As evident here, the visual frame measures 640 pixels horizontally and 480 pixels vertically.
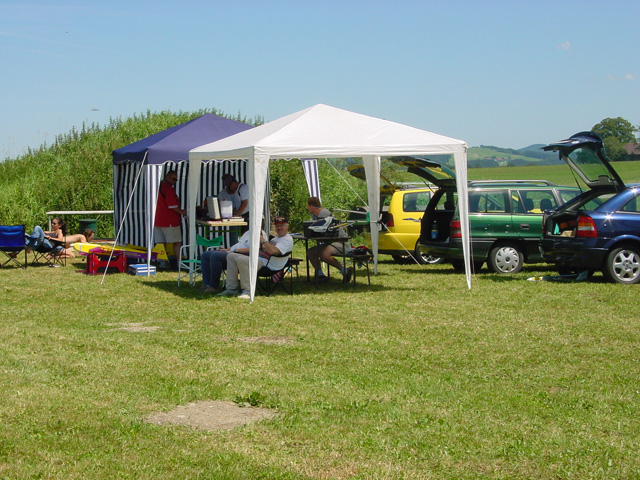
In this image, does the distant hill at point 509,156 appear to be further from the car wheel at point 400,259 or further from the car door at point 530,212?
the car door at point 530,212

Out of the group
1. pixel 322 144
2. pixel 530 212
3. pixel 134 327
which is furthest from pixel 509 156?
pixel 134 327

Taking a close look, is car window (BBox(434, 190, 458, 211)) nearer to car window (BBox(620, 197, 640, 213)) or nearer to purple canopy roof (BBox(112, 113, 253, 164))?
car window (BBox(620, 197, 640, 213))

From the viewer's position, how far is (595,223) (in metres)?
12.0

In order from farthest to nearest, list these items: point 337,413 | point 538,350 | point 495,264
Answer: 1. point 495,264
2. point 538,350
3. point 337,413

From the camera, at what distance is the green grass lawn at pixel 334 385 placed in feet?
14.8

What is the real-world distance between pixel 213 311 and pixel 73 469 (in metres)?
5.67

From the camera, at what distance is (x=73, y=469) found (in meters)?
4.36

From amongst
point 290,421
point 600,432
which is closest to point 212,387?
point 290,421

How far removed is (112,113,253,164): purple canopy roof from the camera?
14.1 meters

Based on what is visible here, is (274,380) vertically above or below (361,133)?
below

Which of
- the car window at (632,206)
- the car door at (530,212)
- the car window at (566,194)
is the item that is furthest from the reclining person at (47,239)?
the car window at (632,206)

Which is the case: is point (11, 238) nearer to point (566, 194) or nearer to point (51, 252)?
point (51, 252)

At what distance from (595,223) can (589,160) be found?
968 mm

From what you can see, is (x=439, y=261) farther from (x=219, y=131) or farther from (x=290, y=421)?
(x=290, y=421)
